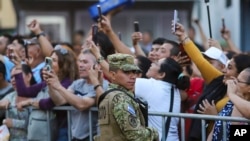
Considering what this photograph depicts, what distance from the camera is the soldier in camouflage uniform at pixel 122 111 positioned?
572cm

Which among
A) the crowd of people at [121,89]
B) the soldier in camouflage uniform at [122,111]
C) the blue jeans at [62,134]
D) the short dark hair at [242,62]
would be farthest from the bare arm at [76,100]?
the short dark hair at [242,62]

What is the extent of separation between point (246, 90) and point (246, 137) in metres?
0.42

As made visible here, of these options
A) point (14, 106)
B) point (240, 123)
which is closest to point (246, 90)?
point (240, 123)

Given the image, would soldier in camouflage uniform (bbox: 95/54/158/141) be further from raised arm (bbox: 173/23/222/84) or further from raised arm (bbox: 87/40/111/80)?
raised arm (bbox: 173/23/222/84)

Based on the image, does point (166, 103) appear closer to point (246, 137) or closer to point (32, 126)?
point (246, 137)

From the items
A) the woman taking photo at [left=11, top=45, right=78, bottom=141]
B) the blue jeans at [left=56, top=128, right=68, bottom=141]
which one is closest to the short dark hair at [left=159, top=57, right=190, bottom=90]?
the woman taking photo at [left=11, top=45, right=78, bottom=141]

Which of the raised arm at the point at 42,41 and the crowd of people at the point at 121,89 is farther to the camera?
the raised arm at the point at 42,41

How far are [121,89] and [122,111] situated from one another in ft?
0.98

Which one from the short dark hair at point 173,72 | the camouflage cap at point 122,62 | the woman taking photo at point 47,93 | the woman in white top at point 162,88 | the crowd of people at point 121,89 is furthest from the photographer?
the woman taking photo at point 47,93

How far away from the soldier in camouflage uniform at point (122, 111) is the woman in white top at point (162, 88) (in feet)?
2.14

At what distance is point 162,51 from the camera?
7.62m

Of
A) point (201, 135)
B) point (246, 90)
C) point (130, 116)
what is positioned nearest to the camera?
point (130, 116)

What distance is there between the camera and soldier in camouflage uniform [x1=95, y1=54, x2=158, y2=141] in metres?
5.72

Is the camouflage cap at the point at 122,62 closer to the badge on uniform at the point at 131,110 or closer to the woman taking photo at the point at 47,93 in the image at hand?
the badge on uniform at the point at 131,110
